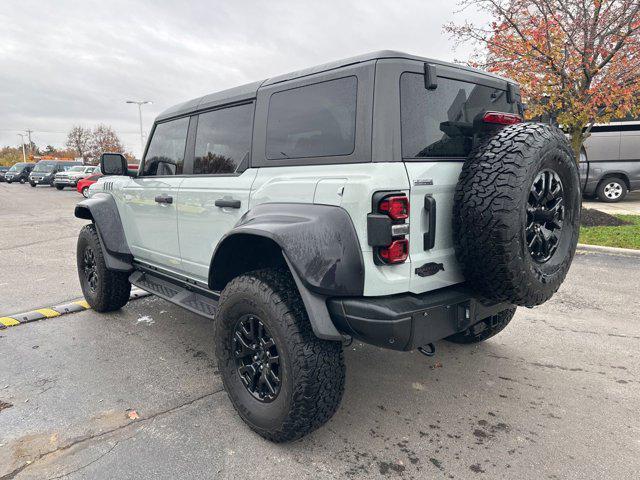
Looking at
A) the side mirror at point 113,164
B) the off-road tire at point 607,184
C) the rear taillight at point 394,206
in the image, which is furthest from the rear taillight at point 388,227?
the off-road tire at point 607,184

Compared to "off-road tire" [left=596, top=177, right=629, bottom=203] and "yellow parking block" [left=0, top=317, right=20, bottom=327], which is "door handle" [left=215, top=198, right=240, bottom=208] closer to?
"yellow parking block" [left=0, top=317, right=20, bottom=327]

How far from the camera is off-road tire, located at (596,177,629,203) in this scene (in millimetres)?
13164

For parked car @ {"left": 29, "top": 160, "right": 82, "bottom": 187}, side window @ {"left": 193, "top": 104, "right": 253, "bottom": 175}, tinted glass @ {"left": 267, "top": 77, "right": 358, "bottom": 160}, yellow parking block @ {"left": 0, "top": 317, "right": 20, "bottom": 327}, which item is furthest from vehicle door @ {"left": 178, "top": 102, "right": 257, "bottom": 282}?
parked car @ {"left": 29, "top": 160, "right": 82, "bottom": 187}

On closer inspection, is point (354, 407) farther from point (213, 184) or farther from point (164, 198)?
point (164, 198)

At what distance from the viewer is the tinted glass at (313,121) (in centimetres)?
229

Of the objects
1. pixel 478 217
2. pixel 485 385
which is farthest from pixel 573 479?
pixel 478 217

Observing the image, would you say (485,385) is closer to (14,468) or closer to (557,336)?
(557,336)

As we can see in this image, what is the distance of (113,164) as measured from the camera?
407 cm

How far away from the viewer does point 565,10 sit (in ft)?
26.1

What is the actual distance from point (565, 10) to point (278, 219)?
832 cm

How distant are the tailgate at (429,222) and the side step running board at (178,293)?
1.32 metres

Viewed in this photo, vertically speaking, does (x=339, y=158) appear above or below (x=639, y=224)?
above

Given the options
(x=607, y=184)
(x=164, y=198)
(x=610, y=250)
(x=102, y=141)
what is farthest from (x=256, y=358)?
(x=102, y=141)

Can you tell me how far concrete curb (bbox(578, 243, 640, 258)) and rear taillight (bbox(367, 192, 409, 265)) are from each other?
20.6ft
